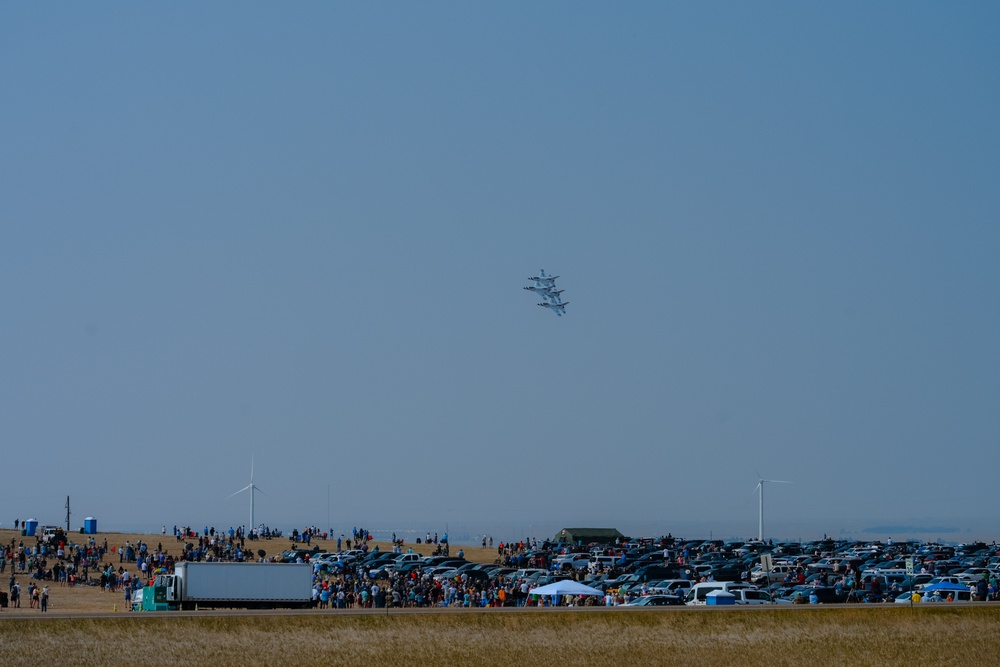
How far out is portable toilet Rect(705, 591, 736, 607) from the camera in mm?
54188

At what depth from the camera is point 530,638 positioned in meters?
46.8

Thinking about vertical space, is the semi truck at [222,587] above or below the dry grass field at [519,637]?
above

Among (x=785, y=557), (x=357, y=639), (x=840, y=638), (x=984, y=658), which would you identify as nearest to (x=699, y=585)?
(x=840, y=638)

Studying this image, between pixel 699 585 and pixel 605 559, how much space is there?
24.1 metres

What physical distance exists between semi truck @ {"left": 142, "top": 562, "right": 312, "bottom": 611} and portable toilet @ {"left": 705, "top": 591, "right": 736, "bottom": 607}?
1718 centimetres

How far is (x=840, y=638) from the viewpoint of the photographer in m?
47.4

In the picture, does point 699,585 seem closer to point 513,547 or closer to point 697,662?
point 697,662

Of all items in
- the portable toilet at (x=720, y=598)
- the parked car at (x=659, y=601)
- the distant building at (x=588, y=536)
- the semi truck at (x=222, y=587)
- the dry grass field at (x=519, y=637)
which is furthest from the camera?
the distant building at (x=588, y=536)

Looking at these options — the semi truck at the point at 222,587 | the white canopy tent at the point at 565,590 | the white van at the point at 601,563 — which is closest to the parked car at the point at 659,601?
the white canopy tent at the point at 565,590

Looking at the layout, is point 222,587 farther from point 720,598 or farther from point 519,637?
point 720,598

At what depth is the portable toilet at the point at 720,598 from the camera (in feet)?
178

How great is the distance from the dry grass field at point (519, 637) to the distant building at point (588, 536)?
5203cm

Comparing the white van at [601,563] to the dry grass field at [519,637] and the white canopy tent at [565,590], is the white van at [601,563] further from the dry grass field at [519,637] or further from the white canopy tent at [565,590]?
the dry grass field at [519,637]

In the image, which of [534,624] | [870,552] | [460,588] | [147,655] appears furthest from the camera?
[870,552]
